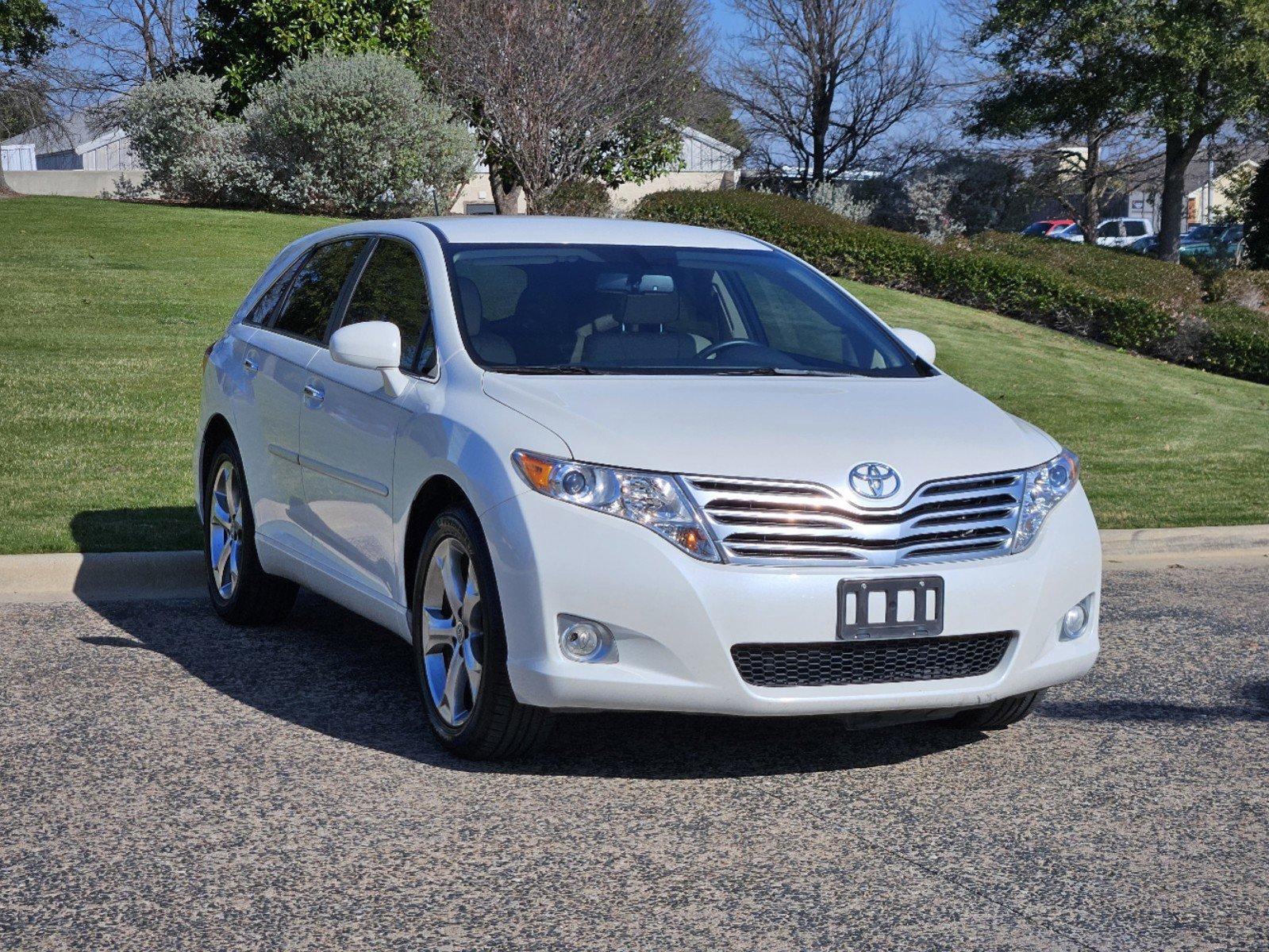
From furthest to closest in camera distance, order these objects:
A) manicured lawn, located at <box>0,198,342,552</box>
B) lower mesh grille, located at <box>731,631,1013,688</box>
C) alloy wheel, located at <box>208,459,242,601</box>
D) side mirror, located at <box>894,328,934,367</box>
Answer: manicured lawn, located at <box>0,198,342,552</box> → alloy wheel, located at <box>208,459,242,601</box> → side mirror, located at <box>894,328,934,367</box> → lower mesh grille, located at <box>731,631,1013,688</box>

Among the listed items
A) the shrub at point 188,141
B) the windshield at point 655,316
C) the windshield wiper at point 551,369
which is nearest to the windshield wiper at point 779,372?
the windshield at point 655,316

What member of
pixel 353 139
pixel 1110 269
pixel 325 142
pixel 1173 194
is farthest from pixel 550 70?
pixel 1173 194

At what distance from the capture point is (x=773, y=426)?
15.8 feet

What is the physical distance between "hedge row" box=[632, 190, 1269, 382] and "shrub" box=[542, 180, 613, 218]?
5.12ft

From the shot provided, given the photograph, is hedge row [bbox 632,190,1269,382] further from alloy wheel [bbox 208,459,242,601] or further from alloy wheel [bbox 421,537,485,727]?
alloy wheel [bbox 421,537,485,727]

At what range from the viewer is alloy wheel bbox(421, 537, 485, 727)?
492 cm

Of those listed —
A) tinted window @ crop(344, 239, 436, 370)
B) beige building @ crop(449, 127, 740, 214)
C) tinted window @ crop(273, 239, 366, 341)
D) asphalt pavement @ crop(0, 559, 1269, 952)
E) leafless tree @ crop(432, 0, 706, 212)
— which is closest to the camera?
asphalt pavement @ crop(0, 559, 1269, 952)

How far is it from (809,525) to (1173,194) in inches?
1352

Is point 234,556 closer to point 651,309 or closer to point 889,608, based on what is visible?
point 651,309

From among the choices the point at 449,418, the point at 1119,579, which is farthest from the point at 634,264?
the point at 1119,579

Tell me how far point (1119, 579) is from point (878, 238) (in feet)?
52.1

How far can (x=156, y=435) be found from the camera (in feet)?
37.3

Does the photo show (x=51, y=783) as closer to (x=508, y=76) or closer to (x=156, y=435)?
(x=156, y=435)

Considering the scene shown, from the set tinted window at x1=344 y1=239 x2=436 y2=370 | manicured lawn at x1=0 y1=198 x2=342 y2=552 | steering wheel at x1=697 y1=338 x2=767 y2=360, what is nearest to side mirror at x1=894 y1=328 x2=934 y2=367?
steering wheel at x1=697 y1=338 x2=767 y2=360
